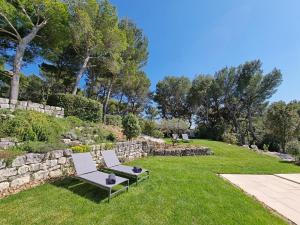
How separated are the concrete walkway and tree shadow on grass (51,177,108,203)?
410cm

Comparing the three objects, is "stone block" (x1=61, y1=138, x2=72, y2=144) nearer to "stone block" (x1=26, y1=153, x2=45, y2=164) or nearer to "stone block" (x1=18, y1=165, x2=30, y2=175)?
"stone block" (x1=26, y1=153, x2=45, y2=164)

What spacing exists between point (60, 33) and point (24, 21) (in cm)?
225

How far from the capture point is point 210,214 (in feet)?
13.3

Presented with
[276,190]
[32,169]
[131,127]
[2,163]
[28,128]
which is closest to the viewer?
[2,163]

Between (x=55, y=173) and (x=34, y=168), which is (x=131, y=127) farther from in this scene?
(x=34, y=168)

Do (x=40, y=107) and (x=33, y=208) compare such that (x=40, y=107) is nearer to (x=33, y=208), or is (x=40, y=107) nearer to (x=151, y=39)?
(x=33, y=208)

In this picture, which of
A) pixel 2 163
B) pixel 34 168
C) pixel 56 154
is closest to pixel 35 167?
pixel 34 168

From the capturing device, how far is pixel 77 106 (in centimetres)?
1183

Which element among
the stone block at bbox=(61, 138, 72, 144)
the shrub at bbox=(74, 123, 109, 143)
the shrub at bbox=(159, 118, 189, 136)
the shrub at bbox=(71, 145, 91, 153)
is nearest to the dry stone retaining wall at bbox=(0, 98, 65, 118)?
the shrub at bbox=(74, 123, 109, 143)

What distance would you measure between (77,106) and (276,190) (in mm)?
10519

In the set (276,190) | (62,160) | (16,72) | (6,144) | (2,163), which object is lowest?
(276,190)

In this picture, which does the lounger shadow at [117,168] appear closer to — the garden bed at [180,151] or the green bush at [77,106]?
the garden bed at [180,151]

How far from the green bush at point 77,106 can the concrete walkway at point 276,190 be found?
8401mm

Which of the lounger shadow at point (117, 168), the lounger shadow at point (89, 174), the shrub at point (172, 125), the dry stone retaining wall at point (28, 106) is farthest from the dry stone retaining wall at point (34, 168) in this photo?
the shrub at point (172, 125)
